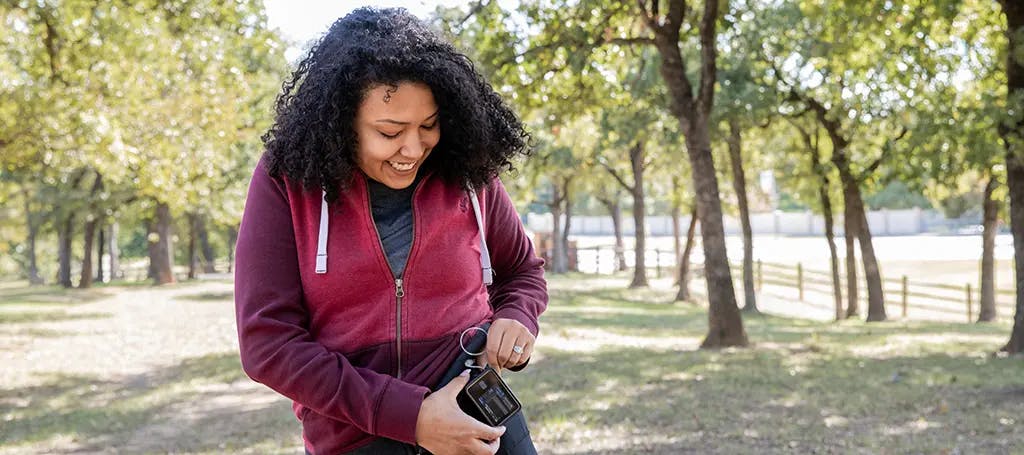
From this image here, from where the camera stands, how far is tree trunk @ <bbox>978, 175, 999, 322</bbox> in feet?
69.5

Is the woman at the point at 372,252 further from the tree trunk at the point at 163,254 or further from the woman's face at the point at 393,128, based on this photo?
the tree trunk at the point at 163,254

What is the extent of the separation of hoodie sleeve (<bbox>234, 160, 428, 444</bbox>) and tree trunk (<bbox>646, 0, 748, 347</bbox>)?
10.9 meters

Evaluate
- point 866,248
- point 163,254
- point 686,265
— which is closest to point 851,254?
point 866,248

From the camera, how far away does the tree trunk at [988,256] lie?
69.5 feet

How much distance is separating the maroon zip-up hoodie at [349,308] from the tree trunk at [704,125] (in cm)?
1073

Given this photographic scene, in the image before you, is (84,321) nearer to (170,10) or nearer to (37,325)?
(37,325)

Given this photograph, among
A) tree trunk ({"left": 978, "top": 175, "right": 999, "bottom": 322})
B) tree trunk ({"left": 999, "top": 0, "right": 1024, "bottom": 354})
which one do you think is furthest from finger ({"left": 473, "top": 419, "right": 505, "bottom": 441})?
tree trunk ({"left": 978, "top": 175, "right": 999, "bottom": 322})

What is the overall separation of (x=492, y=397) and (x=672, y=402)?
695 centimetres

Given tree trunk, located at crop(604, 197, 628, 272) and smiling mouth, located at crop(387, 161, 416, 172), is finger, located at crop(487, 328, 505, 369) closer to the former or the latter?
smiling mouth, located at crop(387, 161, 416, 172)

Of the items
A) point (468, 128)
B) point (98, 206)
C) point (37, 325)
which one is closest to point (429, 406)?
point (468, 128)

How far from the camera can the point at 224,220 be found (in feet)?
111

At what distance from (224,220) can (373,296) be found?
33.3 metres

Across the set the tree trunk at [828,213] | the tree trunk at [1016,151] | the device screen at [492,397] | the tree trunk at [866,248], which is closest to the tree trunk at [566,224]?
the tree trunk at [828,213]

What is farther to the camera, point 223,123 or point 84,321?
point 84,321
